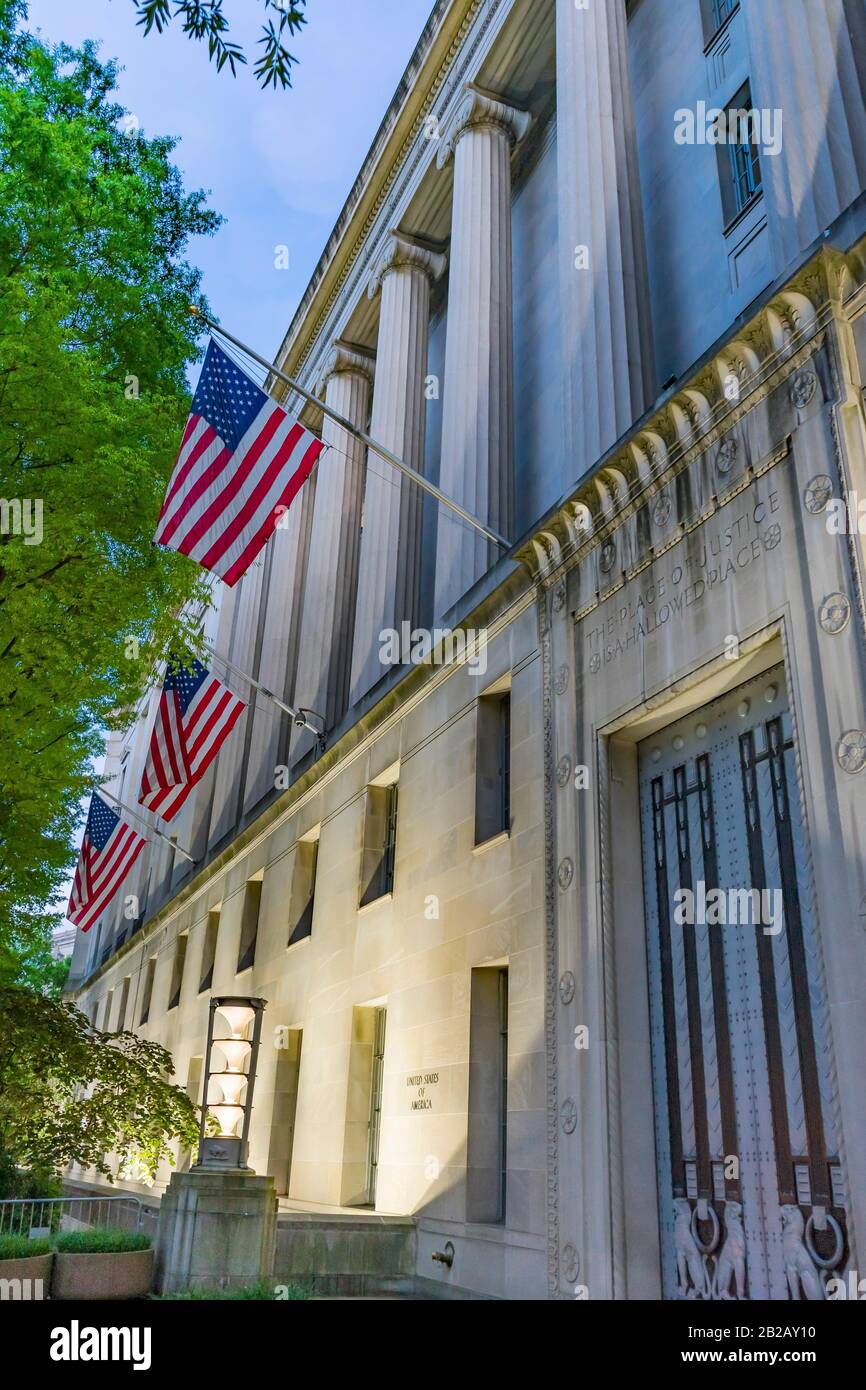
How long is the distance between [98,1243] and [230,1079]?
2.22 m

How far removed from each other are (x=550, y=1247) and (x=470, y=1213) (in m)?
2.39

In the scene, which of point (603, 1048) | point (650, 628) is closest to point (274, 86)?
point (650, 628)

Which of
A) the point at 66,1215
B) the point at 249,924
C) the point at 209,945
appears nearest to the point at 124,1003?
the point at 209,945

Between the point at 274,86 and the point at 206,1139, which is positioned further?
the point at 206,1139

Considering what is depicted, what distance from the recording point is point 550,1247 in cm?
1087

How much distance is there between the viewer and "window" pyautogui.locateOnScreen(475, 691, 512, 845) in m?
14.8

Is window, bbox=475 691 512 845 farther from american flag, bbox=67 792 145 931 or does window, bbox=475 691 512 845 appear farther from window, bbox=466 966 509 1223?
american flag, bbox=67 792 145 931

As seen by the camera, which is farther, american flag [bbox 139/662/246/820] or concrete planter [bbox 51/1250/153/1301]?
american flag [bbox 139/662/246/820]

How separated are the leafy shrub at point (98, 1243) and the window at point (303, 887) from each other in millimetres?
9847

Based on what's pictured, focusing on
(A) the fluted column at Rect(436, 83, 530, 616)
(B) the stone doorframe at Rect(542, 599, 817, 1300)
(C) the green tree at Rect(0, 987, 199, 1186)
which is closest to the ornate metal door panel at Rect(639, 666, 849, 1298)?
(B) the stone doorframe at Rect(542, 599, 817, 1300)

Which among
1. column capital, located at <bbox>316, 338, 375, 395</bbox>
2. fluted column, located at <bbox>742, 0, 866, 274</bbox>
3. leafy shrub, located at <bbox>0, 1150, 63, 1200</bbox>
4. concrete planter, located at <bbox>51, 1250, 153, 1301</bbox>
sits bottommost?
concrete planter, located at <bbox>51, 1250, 153, 1301</bbox>

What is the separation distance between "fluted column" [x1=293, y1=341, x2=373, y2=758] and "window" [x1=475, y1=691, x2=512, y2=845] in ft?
34.8

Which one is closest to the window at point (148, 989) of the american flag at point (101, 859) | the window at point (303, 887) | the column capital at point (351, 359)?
the american flag at point (101, 859)
